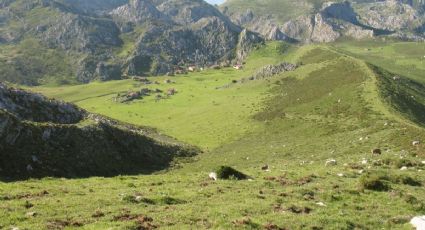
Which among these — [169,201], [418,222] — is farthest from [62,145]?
[418,222]

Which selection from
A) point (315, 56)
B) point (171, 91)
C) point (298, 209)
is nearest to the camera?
point (298, 209)

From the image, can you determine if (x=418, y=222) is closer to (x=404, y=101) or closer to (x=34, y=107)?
(x=34, y=107)

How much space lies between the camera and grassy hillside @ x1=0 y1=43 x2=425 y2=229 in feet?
75.6

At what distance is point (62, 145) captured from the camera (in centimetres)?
5288

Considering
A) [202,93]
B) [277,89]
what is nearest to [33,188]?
Answer: [277,89]

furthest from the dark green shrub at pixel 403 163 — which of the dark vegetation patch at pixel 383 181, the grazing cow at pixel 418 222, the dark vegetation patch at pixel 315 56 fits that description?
the dark vegetation patch at pixel 315 56

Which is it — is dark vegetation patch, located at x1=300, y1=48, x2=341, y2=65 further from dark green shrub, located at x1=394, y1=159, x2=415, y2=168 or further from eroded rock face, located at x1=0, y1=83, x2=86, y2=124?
dark green shrub, located at x1=394, y1=159, x2=415, y2=168

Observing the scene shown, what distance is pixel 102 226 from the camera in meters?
20.8

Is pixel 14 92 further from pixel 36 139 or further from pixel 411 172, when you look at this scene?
pixel 411 172

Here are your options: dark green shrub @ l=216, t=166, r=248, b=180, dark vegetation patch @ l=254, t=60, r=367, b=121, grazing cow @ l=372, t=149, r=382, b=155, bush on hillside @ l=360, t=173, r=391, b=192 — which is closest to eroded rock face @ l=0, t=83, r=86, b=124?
dark green shrub @ l=216, t=166, r=248, b=180

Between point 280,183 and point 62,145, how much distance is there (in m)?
30.2

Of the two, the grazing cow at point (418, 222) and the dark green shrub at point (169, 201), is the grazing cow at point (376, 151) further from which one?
the dark green shrub at point (169, 201)

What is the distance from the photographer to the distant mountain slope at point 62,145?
45.3 metres

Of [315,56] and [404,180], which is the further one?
[315,56]
